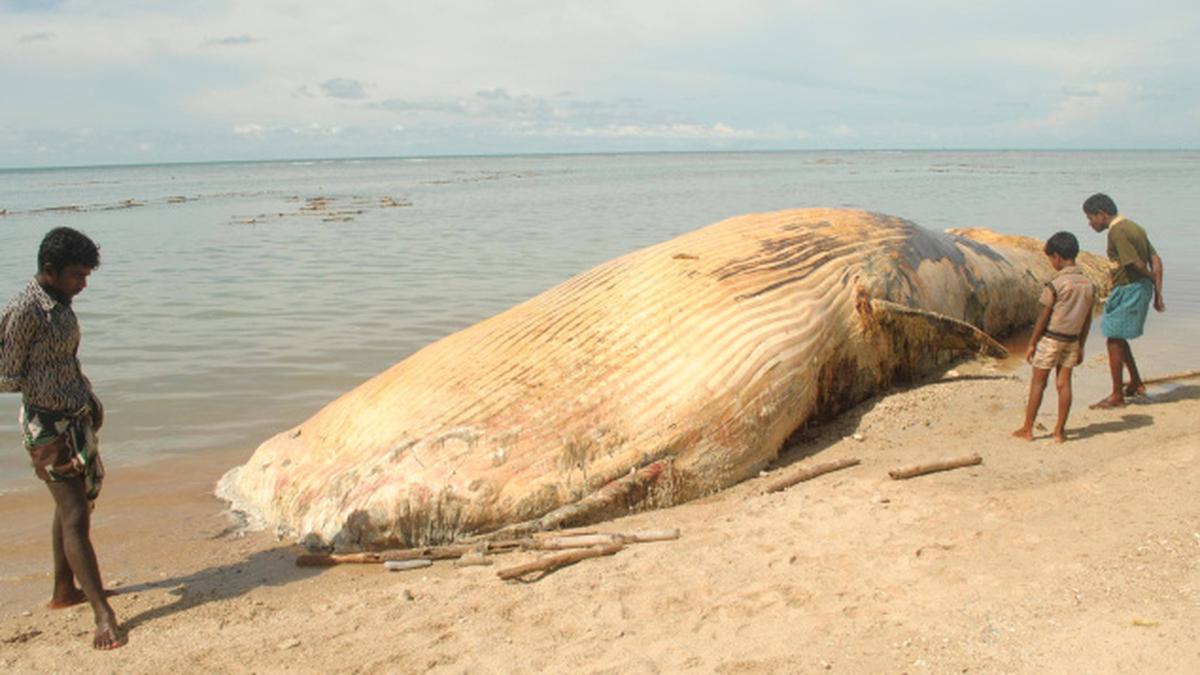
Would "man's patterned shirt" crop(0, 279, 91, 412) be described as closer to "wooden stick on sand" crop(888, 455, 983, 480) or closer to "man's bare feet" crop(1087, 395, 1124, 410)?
"wooden stick on sand" crop(888, 455, 983, 480)

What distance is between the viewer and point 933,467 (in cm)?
464

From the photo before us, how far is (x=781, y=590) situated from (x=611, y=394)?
1.54 metres

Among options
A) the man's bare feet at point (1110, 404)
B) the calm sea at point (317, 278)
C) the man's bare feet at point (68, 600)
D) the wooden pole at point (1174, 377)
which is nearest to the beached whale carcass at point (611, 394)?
the man's bare feet at point (1110, 404)

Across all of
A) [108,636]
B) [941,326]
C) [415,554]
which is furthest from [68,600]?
[941,326]

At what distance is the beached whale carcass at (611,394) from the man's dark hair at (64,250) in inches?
62.9

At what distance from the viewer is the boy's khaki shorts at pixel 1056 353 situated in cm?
535

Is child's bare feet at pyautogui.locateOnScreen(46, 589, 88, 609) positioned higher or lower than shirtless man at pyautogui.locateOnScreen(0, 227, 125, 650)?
lower

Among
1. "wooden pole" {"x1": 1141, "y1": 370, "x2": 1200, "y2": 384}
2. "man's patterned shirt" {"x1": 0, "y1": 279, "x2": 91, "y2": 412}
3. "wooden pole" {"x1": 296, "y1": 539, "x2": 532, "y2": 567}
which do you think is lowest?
"wooden pole" {"x1": 296, "y1": 539, "x2": 532, "y2": 567}

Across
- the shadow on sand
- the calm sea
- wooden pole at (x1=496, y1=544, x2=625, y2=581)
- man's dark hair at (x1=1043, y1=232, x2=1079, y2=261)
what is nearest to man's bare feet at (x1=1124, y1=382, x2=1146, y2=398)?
the calm sea

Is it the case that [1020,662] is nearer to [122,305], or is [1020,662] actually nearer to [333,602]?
[333,602]

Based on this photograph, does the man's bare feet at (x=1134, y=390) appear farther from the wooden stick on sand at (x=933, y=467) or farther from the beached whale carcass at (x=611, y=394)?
the wooden stick on sand at (x=933, y=467)

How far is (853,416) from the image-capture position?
18.8ft

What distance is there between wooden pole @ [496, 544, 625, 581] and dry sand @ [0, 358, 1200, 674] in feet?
0.16

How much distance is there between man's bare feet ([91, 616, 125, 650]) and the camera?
3783mm
